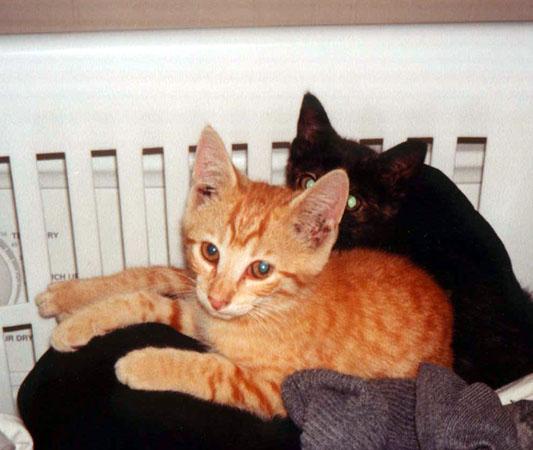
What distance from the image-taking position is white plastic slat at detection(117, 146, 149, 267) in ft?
4.80

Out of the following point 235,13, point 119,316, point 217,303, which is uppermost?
point 235,13

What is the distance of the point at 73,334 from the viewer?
1.28 m

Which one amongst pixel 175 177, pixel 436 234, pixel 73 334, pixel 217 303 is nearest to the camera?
pixel 217 303

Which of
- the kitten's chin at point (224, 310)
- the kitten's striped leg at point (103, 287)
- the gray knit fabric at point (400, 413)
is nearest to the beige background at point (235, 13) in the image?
the kitten's striped leg at point (103, 287)

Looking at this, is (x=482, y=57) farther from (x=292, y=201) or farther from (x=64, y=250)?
(x=64, y=250)

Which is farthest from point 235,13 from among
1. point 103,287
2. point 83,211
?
point 103,287

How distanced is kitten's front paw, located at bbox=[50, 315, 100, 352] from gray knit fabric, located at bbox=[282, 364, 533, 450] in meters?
0.41

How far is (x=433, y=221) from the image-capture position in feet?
4.56

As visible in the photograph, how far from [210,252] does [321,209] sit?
21 cm

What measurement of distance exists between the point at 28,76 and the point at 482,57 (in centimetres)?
95

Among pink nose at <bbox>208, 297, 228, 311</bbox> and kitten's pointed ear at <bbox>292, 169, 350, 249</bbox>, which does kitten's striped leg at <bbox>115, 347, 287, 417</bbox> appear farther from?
kitten's pointed ear at <bbox>292, 169, 350, 249</bbox>

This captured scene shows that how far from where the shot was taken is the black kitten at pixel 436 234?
4.33 feet

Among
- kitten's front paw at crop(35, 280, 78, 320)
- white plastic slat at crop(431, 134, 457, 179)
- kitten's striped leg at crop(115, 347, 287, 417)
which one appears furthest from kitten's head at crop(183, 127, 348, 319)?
white plastic slat at crop(431, 134, 457, 179)

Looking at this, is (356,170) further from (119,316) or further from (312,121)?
(119,316)
